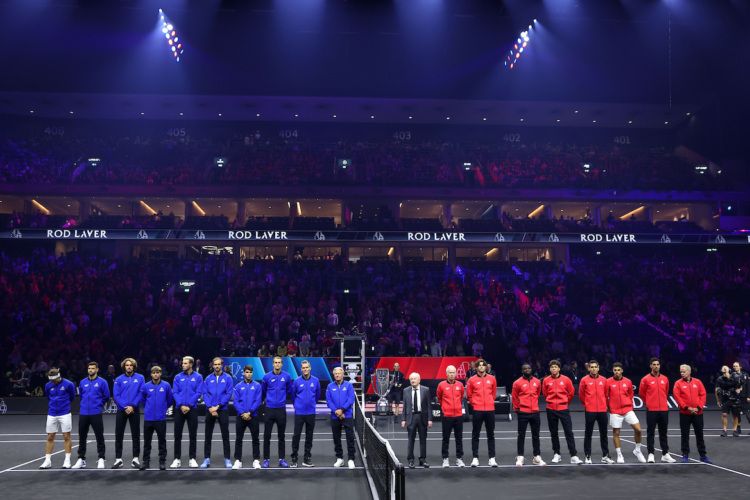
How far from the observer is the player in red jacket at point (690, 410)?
13797 mm

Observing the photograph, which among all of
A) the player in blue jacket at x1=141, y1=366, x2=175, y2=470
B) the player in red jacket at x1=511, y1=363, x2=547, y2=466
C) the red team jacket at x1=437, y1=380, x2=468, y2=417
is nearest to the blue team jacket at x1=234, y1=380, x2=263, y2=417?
the player in blue jacket at x1=141, y1=366, x2=175, y2=470

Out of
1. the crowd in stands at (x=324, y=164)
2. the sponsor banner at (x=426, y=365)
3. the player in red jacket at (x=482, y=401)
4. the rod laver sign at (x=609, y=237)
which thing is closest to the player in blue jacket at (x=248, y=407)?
the player in red jacket at (x=482, y=401)

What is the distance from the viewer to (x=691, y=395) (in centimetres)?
1396

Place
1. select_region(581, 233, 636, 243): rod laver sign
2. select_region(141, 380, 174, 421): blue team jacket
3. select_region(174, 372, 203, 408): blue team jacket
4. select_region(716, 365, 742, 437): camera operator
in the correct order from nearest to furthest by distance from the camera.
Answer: select_region(141, 380, 174, 421): blue team jacket, select_region(174, 372, 203, 408): blue team jacket, select_region(716, 365, 742, 437): camera operator, select_region(581, 233, 636, 243): rod laver sign

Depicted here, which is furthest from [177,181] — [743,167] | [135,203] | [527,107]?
[743,167]

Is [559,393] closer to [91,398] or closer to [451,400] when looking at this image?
[451,400]

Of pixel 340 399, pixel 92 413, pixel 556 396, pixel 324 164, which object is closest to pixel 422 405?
pixel 340 399

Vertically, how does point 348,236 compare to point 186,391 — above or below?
above

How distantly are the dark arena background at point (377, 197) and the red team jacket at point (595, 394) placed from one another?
187 centimetres

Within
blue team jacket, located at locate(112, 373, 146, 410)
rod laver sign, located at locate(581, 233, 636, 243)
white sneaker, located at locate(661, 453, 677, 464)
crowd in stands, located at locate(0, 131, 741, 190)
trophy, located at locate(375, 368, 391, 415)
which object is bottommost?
white sneaker, located at locate(661, 453, 677, 464)

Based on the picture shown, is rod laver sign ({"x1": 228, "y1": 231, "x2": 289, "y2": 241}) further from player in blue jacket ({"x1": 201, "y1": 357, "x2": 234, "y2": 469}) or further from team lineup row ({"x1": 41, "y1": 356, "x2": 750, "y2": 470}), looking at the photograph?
player in blue jacket ({"x1": 201, "y1": 357, "x2": 234, "y2": 469})

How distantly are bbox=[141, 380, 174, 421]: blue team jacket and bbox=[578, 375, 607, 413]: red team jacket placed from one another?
9383 mm

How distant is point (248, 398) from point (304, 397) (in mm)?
1246

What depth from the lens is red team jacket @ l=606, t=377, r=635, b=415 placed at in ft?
46.8
